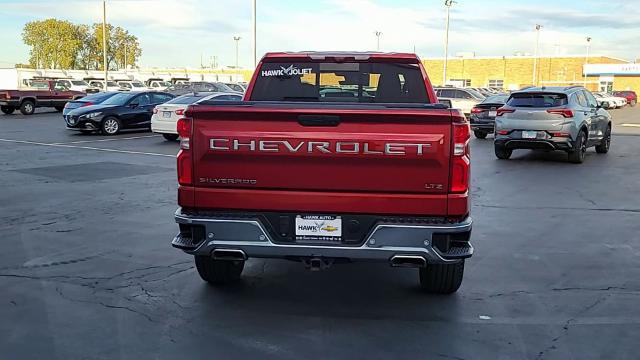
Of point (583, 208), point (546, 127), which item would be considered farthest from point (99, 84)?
point (583, 208)

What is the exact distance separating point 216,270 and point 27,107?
32197 millimetres

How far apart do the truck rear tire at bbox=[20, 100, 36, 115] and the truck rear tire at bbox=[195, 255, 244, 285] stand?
31.8 metres

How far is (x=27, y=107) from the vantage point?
33.7 metres

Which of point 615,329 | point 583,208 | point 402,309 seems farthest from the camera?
point 583,208

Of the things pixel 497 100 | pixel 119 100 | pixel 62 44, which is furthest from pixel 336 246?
pixel 62 44

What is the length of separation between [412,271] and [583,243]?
7.74 ft

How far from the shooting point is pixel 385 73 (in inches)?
241

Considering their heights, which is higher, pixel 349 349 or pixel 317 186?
pixel 317 186

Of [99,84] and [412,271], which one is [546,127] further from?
[99,84]

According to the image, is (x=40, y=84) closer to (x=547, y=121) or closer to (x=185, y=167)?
(x=547, y=121)

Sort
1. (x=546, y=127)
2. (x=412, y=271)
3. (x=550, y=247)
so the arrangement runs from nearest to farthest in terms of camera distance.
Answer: (x=412, y=271)
(x=550, y=247)
(x=546, y=127)

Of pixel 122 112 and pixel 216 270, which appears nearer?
pixel 216 270

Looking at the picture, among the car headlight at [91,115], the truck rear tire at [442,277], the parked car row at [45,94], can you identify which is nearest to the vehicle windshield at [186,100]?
the car headlight at [91,115]

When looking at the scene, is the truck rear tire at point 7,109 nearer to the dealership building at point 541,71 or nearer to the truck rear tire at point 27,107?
the truck rear tire at point 27,107
